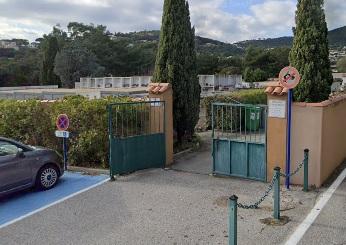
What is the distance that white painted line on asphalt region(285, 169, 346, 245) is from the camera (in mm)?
6102

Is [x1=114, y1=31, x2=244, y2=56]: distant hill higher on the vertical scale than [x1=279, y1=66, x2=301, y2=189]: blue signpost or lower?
higher

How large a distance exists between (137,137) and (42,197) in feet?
9.11

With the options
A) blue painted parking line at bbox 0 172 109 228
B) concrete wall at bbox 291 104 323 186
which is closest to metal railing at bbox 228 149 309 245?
concrete wall at bbox 291 104 323 186

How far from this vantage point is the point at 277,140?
914 cm

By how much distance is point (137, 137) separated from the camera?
403 inches

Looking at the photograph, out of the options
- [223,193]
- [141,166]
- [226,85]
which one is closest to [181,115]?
[141,166]

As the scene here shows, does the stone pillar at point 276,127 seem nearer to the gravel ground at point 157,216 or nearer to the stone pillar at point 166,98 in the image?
the gravel ground at point 157,216

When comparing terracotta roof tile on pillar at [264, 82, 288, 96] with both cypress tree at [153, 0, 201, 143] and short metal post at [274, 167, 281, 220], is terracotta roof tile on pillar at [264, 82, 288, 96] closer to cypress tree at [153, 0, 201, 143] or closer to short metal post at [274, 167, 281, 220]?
short metal post at [274, 167, 281, 220]

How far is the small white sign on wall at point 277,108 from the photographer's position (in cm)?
896

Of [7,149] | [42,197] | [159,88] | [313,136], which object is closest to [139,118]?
[159,88]

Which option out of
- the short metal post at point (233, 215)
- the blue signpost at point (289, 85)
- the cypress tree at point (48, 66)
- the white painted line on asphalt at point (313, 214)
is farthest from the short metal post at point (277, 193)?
the cypress tree at point (48, 66)

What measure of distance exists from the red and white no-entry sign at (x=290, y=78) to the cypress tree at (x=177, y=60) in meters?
4.98

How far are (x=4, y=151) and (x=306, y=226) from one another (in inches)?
233

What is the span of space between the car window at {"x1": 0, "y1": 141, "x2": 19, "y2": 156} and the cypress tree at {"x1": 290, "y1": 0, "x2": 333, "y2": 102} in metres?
6.28
